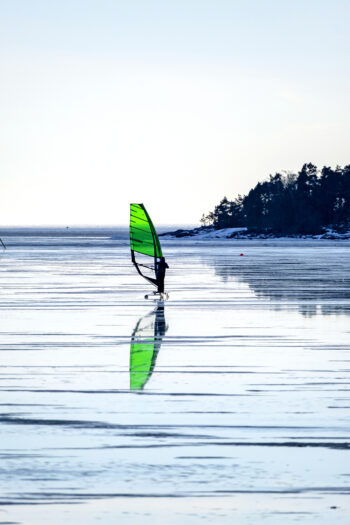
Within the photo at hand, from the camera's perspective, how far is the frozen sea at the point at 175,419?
7543 mm

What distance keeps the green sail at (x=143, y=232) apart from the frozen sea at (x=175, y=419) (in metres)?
8.91

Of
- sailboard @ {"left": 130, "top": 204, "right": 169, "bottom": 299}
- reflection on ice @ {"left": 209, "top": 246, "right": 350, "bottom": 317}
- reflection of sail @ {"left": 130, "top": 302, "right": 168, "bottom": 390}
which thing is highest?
sailboard @ {"left": 130, "top": 204, "right": 169, "bottom": 299}

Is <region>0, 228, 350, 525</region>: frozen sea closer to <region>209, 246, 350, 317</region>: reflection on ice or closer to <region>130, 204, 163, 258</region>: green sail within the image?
<region>209, 246, 350, 317</region>: reflection on ice

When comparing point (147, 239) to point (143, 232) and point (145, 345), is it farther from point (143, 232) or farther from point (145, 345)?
point (145, 345)

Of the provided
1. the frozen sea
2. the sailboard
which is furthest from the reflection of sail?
the sailboard

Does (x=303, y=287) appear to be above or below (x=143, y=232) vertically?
below

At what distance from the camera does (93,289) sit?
34031 mm

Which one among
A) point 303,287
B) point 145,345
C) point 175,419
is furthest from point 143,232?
point 175,419

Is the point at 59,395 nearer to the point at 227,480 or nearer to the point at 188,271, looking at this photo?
the point at 227,480

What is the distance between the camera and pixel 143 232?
3294 centimetres

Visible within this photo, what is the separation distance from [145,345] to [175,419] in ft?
24.0

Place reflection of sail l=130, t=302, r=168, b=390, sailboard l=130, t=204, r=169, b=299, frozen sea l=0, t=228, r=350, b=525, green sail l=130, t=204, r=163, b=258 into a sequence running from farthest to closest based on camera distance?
green sail l=130, t=204, r=163, b=258 < sailboard l=130, t=204, r=169, b=299 < reflection of sail l=130, t=302, r=168, b=390 < frozen sea l=0, t=228, r=350, b=525

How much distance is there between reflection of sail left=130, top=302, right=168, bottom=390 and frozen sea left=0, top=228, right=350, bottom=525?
0.14ft

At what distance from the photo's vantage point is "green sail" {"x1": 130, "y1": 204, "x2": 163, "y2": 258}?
32275mm
